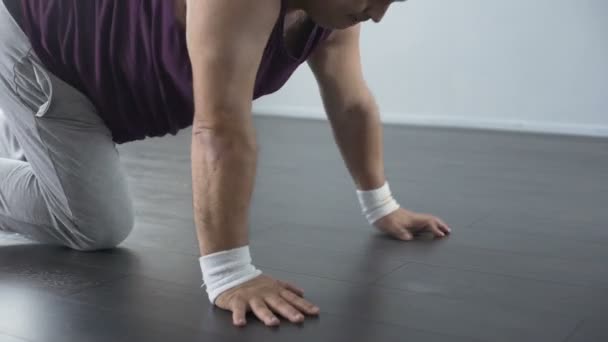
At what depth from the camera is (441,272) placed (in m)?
1.35

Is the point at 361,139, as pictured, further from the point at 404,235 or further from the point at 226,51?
the point at 226,51

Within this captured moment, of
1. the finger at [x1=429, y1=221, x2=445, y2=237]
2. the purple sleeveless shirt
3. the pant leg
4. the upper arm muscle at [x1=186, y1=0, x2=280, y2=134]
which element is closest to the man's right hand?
the upper arm muscle at [x1=186, y1=0, x2=280, y2=134]

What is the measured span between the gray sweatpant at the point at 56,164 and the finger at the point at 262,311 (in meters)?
0.49

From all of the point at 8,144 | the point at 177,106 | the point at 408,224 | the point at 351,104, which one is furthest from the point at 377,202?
the point at 8,144

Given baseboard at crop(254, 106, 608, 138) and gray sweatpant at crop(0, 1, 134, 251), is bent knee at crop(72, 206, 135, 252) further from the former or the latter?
baseboard at crop(254, 106, 608, 138)

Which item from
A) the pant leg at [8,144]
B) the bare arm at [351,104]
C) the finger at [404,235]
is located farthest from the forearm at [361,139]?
the pant leg at [8,144]

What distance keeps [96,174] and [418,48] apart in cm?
241

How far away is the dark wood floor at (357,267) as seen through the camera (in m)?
1.09

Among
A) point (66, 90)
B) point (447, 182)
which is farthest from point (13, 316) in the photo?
point (447, 182)

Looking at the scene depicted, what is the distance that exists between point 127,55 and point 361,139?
47 cm

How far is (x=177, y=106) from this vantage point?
4.60 feet

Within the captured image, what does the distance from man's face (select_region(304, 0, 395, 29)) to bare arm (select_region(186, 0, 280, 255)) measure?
10 centimetres

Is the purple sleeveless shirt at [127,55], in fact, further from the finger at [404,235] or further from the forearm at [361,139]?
the finger at [404,235]

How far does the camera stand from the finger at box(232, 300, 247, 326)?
42.9 inches
